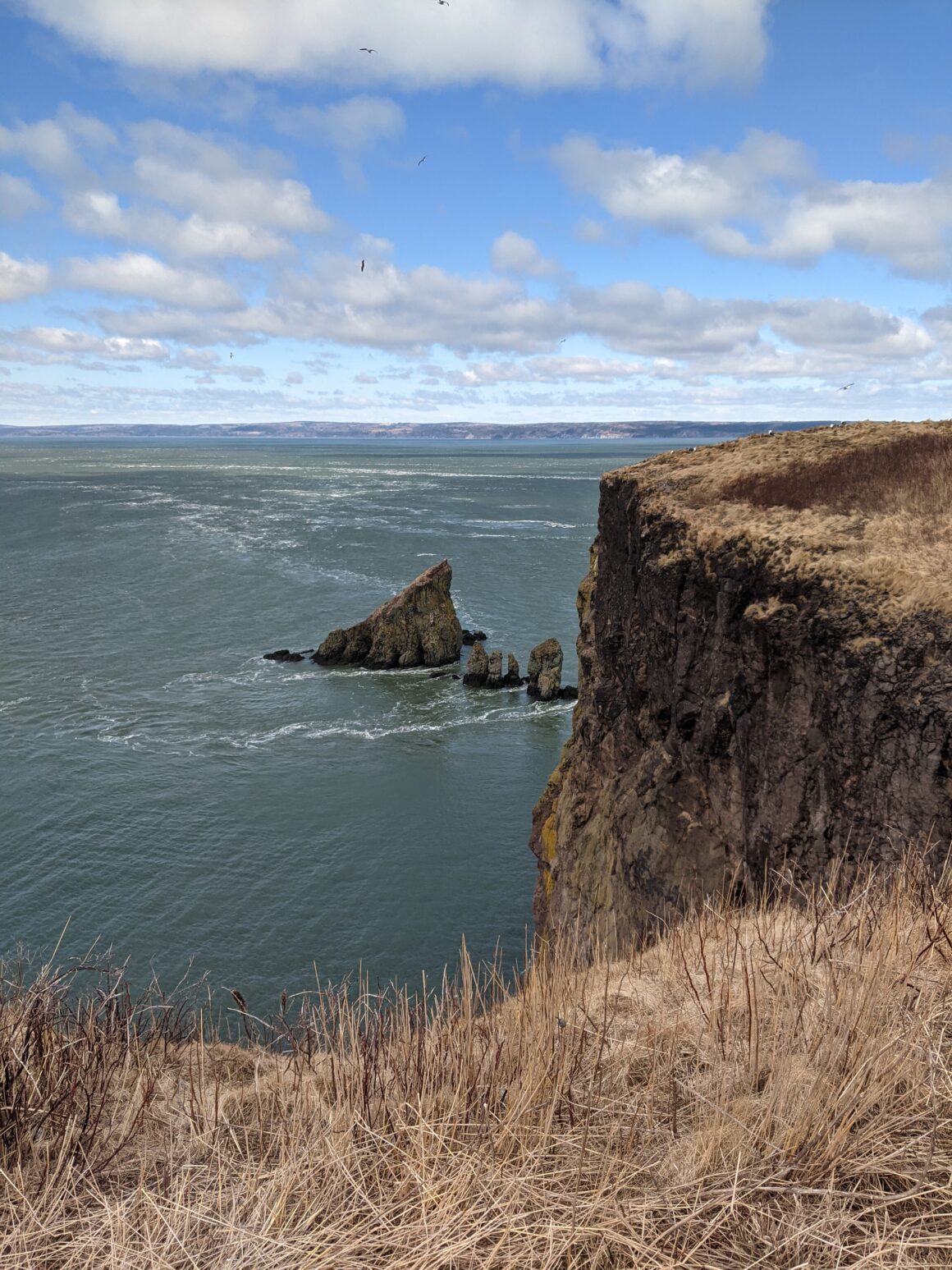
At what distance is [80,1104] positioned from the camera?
541cm

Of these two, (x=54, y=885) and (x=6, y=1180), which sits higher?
(x=6, y=1180)

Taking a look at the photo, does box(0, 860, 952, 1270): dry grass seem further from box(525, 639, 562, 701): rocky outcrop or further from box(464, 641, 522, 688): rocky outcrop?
box(464, 641, 522, 688): rocky outcrop

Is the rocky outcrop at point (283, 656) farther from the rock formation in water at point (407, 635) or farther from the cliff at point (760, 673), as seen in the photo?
the cliff at point (760, 673)

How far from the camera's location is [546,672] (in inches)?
1956

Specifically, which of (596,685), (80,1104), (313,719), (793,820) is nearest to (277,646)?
(313,719)

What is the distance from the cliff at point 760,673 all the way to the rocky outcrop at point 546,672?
90.0ft

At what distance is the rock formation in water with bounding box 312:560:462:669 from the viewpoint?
Result: 5631 centimetres

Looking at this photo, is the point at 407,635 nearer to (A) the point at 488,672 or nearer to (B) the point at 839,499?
(A) the point at 488,672

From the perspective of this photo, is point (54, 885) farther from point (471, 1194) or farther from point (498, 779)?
point (471, 1194)

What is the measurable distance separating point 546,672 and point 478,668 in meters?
4.73

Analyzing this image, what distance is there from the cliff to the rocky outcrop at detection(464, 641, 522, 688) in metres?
30.2

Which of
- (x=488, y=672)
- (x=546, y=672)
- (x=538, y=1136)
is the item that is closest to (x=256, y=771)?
(x=488, y=672)

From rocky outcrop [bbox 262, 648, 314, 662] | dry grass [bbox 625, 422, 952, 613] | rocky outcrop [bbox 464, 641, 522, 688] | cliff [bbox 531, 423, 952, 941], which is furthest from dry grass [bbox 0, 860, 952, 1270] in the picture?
rocky outcrop [bbox 262, 648, 314, 662]

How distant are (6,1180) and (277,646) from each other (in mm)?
55324
